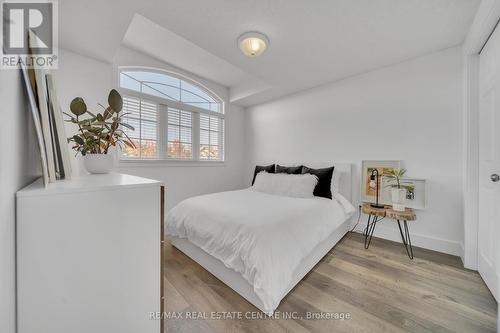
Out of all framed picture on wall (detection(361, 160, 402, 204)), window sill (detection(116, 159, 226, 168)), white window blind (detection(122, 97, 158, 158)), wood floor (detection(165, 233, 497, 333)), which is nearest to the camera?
wood floor (detection(165, 233, 497, 333))

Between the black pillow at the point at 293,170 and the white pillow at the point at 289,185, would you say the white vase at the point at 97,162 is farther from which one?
the black pillow at the point at 293,170

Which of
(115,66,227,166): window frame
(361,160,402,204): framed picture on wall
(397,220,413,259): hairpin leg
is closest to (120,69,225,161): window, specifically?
(115,66,227,166): window frame

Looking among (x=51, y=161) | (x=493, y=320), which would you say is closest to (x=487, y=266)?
(x=493, y=320)

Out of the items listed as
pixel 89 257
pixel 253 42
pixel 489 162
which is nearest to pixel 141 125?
pixel 253 42

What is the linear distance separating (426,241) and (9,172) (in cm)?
354

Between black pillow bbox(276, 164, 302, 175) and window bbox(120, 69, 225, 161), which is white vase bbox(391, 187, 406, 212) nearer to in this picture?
black pillow bbox(276, 164, 302, 175)

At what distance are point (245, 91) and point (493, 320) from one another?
4012 mm

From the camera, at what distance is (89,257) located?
30.0 inches

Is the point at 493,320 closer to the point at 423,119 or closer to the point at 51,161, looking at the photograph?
the point at 423,119

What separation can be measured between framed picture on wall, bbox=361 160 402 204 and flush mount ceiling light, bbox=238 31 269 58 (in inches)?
83.1

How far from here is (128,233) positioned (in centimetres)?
86

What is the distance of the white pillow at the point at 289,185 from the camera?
270cm

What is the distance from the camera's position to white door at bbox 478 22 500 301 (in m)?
1.53

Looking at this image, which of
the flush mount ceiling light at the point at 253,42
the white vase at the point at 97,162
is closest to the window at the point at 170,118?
the white vase at the point at 97,162
